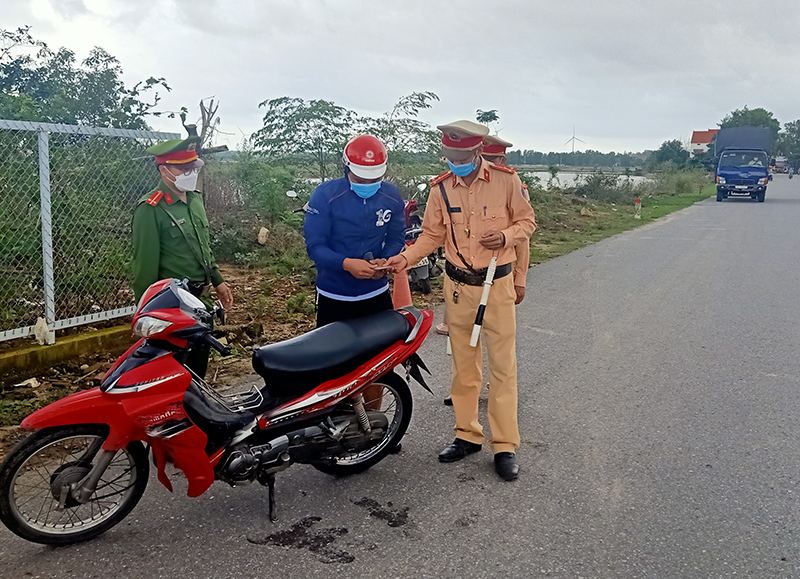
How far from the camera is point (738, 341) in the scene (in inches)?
266

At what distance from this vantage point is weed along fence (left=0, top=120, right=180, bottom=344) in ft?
17.6

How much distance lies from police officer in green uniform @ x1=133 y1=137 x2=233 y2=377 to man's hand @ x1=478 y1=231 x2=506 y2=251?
5.35 feet

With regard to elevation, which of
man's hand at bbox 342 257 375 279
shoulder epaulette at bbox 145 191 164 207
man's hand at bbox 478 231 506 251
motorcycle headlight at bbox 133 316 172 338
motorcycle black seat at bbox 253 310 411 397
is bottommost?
motorcycle black seat at bbox 253 310 411 397

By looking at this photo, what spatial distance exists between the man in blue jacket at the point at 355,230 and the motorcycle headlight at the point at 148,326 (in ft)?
3.56

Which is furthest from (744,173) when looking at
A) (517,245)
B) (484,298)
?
(484,298)

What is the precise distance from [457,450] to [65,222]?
3853 mm

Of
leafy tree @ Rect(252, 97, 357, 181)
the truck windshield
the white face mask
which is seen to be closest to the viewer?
the white face mask

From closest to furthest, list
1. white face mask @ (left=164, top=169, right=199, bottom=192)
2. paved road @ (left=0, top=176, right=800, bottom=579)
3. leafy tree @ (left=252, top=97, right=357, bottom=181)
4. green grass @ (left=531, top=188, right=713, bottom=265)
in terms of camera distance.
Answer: paved road @ (left=0, top=176, right=800, bottom=579)
white face mask @ (left=164, top=169, right=199, bottom=192)
leafy tree @ (left=252, top=97, right=357, bottom=181)
green grass @ (left=531, top=188, right=713, bottom=265)

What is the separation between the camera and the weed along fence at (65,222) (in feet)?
17.6

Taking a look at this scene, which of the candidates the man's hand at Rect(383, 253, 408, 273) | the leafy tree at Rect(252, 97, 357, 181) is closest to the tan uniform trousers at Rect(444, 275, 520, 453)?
the man's hand at Rect(383, 253, 408, 273)

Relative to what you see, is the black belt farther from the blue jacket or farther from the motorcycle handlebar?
the motorcycle handlebar

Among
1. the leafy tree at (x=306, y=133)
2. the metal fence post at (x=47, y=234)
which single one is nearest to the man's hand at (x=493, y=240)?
the metal fence post at (x=47, y=234)

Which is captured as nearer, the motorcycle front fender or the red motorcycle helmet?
the motorcycle front fender

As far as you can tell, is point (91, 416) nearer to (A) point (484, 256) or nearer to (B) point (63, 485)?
(B) point (63, 485)
